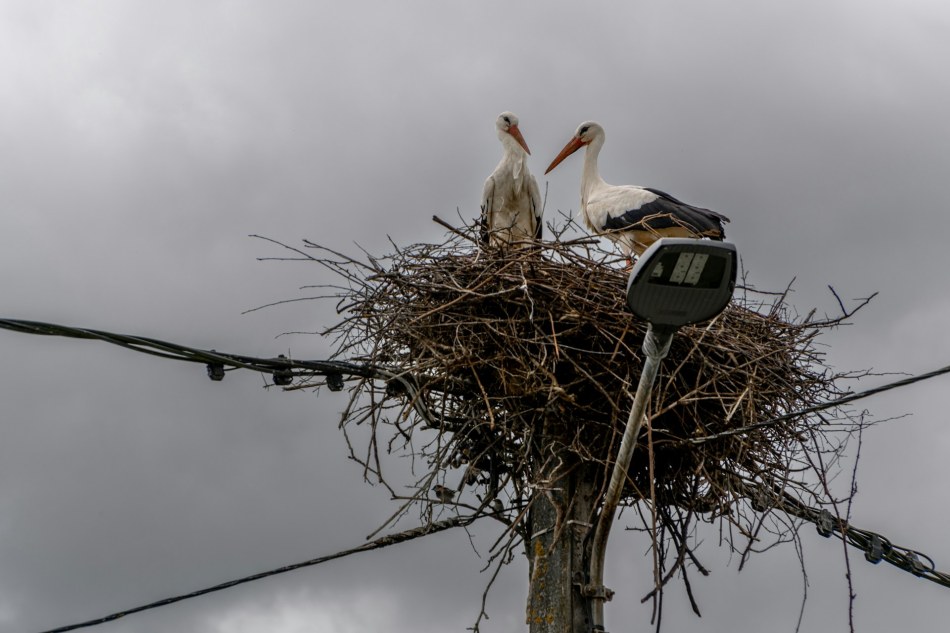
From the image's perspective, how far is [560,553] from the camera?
16.2 feet

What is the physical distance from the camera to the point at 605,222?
7.95m

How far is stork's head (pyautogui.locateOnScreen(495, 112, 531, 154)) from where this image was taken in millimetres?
8523

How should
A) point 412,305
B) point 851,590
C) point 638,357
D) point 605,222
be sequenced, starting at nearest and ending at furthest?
point 851,590, point 638,357, point 412,305, point 605,222

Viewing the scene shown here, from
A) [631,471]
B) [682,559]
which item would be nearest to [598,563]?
[682,559]

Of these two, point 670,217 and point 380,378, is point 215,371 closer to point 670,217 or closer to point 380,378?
point 380,378

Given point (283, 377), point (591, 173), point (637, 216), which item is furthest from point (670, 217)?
point (283, 377)

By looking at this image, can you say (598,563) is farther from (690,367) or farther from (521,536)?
(690,367)

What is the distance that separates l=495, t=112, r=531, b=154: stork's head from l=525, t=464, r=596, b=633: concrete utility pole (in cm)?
397

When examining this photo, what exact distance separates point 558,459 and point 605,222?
3.28 metres

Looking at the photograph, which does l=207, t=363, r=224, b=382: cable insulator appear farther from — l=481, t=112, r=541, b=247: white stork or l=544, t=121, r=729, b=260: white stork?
l=481, t=112, r=541, b=247: white stork

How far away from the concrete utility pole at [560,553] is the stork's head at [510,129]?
397 cm

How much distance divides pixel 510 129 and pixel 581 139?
712mm

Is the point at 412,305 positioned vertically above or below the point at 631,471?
above

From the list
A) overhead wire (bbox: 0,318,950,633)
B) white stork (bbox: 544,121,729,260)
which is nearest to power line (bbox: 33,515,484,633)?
overhead wire (bbox: 0,318,950,633)
